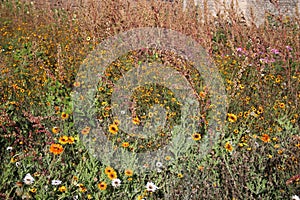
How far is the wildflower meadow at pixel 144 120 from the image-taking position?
6.95 feet

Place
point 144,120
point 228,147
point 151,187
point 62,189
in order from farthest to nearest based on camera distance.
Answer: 1. point 144,120
2. point 228,147
3. point 151,187
4. point 62,189

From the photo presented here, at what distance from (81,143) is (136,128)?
482mm

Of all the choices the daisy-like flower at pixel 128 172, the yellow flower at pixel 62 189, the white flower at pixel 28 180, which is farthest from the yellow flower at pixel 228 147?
the white flower at pixel 28 180

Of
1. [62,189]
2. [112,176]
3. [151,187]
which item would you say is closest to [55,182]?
[62,189]

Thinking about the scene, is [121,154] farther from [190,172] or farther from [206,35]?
[206,35]

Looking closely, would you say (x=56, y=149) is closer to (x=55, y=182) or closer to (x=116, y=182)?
(x=55, y=182)

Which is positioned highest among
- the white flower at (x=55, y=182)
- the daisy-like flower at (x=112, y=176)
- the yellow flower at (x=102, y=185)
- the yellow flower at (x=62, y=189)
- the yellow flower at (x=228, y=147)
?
the yellow flower at (x=228, y=147)

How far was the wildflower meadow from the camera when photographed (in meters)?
2.12

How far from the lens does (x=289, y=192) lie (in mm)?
2129

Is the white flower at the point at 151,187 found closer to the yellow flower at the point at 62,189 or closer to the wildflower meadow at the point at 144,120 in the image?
the wildflower meadow at the point at 144,120

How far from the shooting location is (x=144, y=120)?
293cm

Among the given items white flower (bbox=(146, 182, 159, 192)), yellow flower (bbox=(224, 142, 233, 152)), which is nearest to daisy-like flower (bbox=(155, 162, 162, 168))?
white flower (bbox=(146, 182, 159, 192))

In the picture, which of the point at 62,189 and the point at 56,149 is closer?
the point at 62,189

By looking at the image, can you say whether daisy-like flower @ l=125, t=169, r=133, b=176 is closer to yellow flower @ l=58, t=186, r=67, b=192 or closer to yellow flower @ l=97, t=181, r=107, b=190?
yellow flower @ l=97, t=181, r=107, b=190
